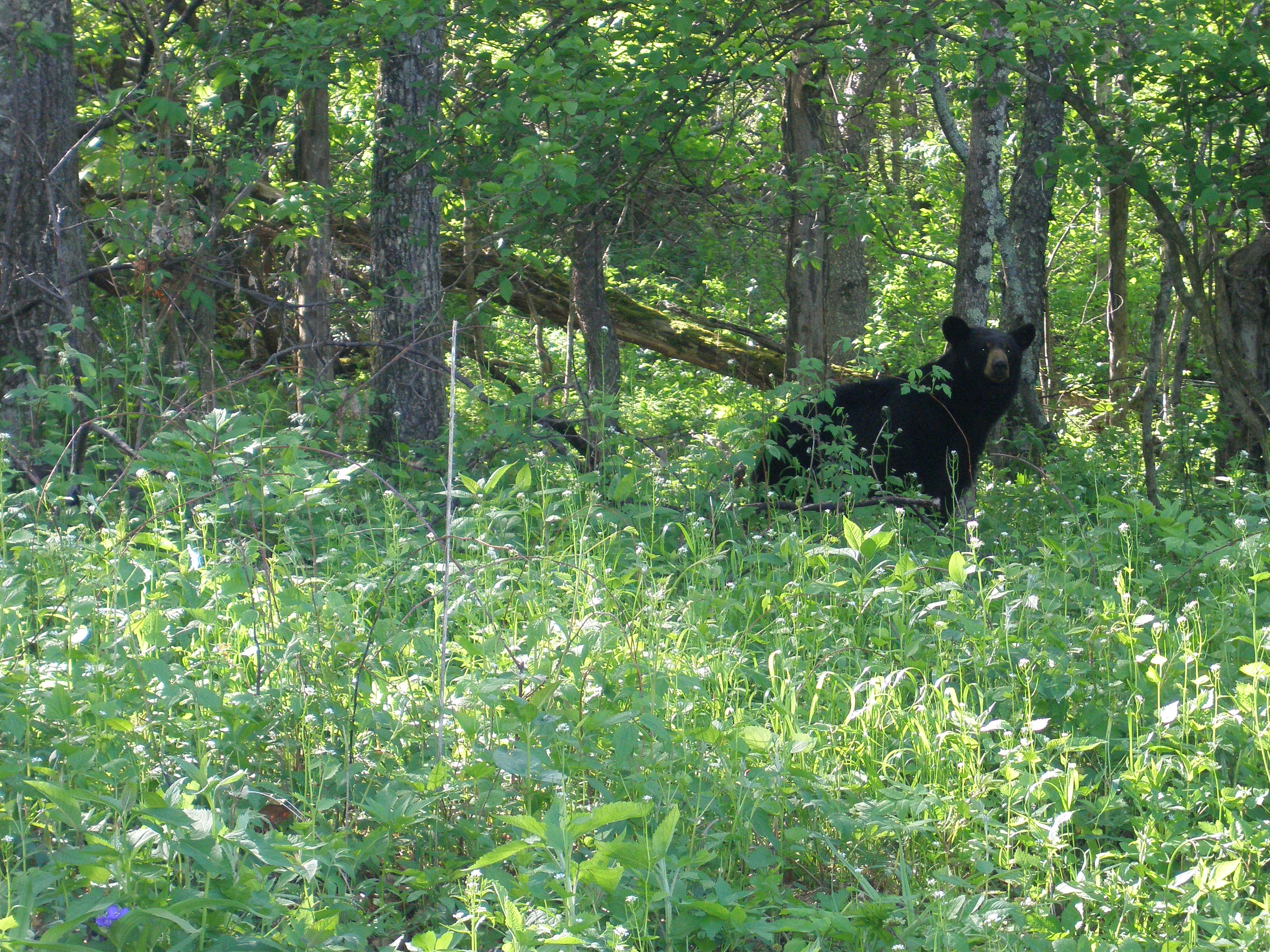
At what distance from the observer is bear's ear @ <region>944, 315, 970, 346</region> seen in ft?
26.5

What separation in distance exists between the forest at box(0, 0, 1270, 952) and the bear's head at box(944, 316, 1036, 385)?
1.11 feet

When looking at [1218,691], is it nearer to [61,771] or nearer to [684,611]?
[684,611]

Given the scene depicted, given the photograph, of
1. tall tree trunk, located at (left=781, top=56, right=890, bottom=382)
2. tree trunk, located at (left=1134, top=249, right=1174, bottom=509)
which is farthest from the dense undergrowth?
tall tree trunk, located at (left=781, top=56, right=890, bottom=382)

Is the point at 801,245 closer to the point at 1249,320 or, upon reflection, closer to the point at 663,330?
the point at 663,330

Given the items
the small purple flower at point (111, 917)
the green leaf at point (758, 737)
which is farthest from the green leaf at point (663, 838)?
the small purple flower at point (111, 917)

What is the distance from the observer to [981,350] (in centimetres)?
816

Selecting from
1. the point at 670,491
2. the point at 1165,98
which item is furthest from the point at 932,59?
→ the point at 670,491

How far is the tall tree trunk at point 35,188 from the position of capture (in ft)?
21.3

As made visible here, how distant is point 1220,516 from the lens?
6836mm

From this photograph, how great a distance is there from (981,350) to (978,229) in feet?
4.59

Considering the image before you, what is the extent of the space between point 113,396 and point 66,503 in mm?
2179

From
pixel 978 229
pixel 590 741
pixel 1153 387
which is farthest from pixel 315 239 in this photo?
pixel 590 741

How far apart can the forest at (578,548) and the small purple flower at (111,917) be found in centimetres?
5

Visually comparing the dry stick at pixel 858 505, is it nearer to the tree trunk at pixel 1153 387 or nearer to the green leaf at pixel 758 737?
the tree trunk at pixel 1153 387
